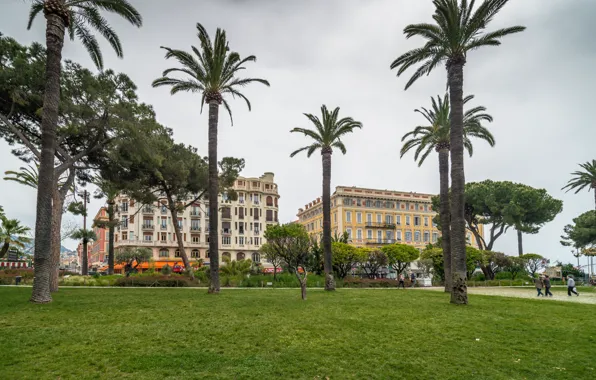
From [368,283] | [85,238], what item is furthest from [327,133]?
[85,238]

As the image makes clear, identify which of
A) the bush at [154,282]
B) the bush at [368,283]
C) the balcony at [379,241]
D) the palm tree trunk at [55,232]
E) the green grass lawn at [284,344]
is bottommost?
the bush at [368,283]

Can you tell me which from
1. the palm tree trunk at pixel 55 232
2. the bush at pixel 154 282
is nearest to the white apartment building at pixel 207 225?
the bush at pixel 154 282

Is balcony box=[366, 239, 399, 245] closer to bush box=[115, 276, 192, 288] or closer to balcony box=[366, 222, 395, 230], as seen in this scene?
balcony box=[366, 222, 395, 230]

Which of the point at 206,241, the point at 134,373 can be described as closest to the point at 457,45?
the point at 134,373

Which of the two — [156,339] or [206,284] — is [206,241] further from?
[156,339]

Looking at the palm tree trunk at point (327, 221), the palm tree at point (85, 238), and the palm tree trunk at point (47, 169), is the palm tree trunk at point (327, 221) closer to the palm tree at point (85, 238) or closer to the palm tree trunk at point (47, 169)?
the palm tree trunk at point (47, 169)

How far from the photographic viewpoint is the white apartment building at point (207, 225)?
71188mm

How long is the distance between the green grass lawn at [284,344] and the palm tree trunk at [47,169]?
1.30m

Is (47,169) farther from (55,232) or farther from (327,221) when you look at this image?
(327,221)

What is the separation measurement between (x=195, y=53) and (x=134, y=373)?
2114 cm

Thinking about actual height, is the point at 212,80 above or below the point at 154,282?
above

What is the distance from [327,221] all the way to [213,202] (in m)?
9.02

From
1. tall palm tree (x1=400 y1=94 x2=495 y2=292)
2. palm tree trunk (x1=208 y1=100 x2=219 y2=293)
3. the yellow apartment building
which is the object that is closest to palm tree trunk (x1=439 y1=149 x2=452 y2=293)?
tall palm tree (x1=400 y1=94 x2=495 y2=292)

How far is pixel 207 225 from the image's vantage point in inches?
3103
